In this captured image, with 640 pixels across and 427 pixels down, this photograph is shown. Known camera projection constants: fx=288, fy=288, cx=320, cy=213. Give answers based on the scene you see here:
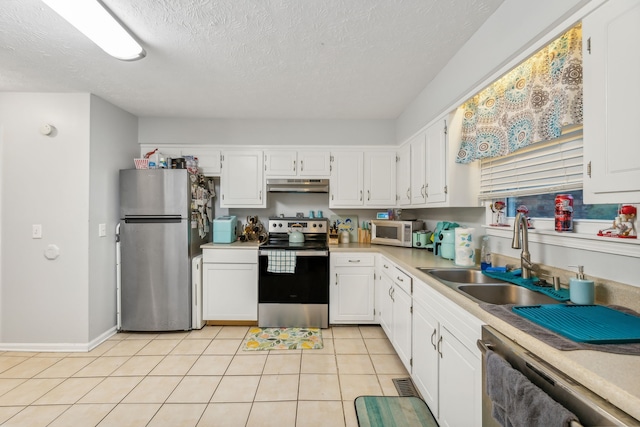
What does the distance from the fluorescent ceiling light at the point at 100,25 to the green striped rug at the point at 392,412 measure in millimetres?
2756

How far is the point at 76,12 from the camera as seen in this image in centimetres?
153

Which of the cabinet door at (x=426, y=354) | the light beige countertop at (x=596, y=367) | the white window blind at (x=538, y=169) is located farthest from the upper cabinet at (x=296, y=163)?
the light beige countertop at (x=596, y=367)

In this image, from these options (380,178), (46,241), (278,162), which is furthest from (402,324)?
(46,241)

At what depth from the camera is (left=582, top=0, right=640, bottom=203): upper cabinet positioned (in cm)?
92

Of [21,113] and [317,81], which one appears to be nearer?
Result: [317,81]

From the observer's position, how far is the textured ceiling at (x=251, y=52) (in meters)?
1.61

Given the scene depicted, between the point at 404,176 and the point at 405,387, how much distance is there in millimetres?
2068

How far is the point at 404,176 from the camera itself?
3258 millimetres

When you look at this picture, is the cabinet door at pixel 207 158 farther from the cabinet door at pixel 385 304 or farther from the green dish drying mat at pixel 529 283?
the green dish drying mat at pixel 529 283

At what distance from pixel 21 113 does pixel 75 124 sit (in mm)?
500

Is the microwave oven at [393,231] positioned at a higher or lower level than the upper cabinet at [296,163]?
lower

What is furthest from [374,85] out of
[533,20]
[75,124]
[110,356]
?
[110,356]

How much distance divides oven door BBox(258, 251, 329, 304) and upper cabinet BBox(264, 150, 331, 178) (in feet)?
3.30

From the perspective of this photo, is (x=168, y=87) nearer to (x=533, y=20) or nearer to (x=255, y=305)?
(x=255, y=305)
